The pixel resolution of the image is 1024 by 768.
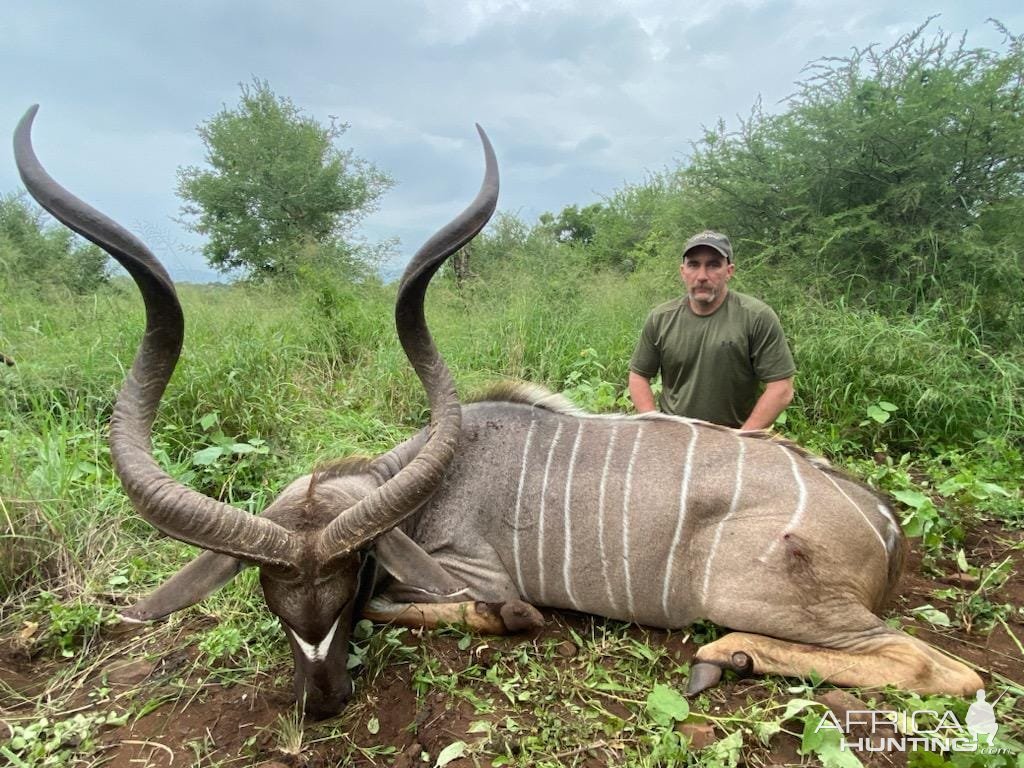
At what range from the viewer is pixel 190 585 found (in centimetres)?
192

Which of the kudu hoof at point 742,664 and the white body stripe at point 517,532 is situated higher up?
the white body stripe at point 517,532

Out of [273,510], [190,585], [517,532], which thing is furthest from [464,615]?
[190,585]

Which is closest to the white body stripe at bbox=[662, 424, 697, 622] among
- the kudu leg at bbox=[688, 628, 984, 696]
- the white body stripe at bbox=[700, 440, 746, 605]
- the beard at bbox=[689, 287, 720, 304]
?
the white body stripe at bbox=[700, 440, 746, 605]

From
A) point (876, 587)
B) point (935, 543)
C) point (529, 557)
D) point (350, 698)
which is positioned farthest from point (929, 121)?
point (350, 698)

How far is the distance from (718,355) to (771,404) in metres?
0.39

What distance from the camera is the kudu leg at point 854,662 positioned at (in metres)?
1.86

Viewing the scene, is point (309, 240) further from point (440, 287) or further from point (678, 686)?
point (678, 686)

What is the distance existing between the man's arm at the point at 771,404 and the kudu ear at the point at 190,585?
2.58 m

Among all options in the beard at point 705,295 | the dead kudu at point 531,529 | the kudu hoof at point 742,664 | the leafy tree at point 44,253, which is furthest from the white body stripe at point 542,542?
the leafy tree at point 44,253

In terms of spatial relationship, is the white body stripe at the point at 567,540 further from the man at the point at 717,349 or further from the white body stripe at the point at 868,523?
the man at the point at 717,349

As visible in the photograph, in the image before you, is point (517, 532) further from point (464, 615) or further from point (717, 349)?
point (717, 349)

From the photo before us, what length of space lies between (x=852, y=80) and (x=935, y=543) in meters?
4.76

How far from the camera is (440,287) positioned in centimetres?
707

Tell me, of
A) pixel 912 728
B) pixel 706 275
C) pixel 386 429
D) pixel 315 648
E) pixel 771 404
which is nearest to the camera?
pixel 912 728
